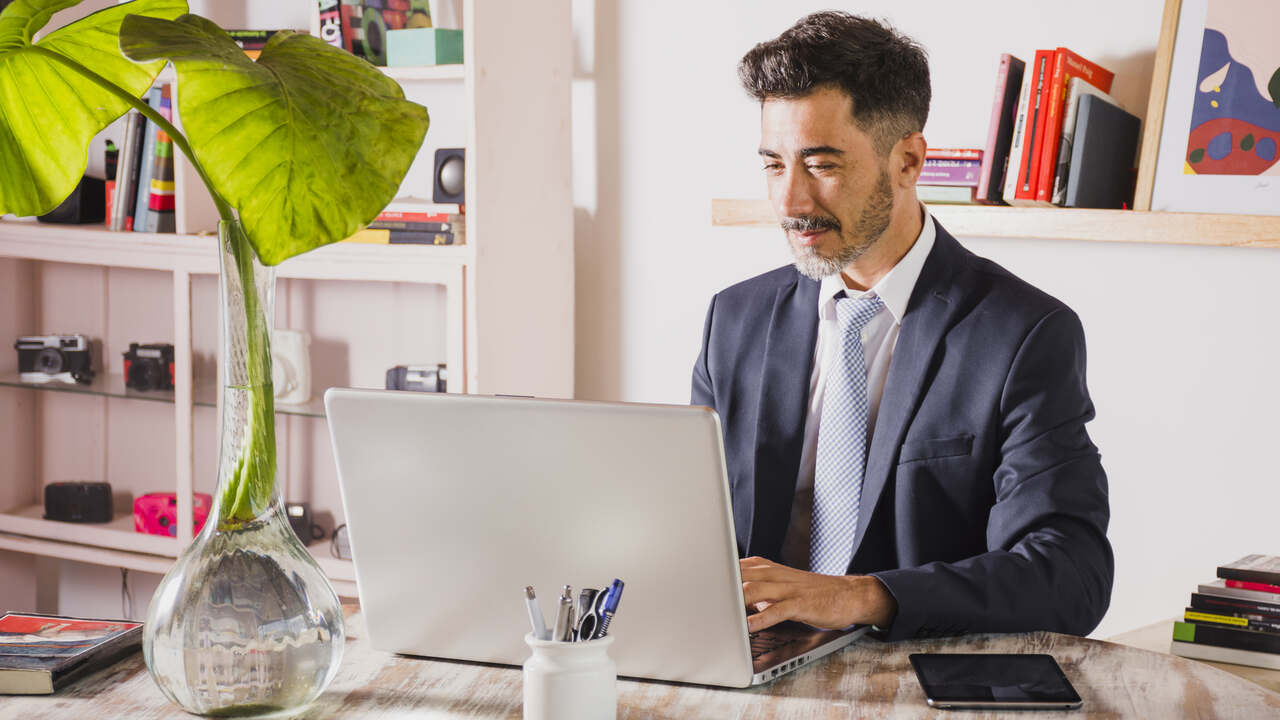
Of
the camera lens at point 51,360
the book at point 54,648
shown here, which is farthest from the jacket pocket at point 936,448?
the camera lens at point 51,360

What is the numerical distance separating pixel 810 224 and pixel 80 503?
212cm

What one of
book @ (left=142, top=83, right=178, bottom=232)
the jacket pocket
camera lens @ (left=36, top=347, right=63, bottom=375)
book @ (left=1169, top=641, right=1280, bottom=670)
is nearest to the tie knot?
the jacket pocket

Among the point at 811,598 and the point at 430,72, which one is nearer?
the point at 811,598

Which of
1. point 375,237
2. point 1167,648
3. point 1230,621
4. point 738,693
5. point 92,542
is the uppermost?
point 375,237

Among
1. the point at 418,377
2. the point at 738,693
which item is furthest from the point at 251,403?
the point at 418,377

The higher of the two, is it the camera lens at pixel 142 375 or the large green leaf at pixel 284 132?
the large green leaf at pixel 284 132

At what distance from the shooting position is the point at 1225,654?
1.73 metres

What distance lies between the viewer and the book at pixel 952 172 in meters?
2.42

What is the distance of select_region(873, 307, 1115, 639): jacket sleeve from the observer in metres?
1.30

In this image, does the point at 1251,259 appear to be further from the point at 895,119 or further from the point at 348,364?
the point at 348,364

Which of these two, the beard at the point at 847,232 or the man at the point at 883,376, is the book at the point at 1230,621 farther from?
the beard at the point at 847,232

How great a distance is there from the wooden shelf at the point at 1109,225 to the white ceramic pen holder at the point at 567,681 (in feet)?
5.38

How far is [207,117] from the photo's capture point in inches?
36.8

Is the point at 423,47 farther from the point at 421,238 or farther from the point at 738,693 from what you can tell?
the point at 738,693
